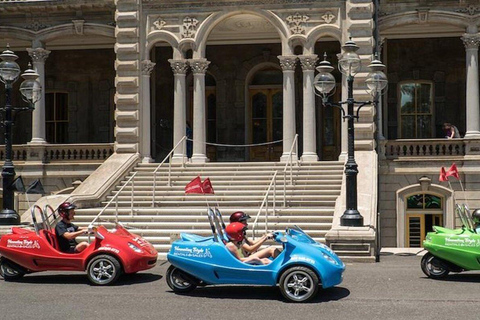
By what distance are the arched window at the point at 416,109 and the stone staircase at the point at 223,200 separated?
6041mm

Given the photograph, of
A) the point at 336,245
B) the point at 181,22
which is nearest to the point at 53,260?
the point at 336,245

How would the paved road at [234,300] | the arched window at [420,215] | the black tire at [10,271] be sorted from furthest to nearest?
the arched window at [420,215] → the black tire at [10,271] → the paved road at [234,300]

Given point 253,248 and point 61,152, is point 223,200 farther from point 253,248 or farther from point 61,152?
point 253,248

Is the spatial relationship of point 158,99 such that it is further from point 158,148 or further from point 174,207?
point 174,207

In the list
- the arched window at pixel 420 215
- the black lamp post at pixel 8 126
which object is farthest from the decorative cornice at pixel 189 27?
the arched window at pixel 420 215

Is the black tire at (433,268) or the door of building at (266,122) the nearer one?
the black tire at (433,268)

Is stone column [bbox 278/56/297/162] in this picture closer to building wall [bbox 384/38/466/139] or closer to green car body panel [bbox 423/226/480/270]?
building wall [bbox 384/38/466/139]

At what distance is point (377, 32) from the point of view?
2436cm

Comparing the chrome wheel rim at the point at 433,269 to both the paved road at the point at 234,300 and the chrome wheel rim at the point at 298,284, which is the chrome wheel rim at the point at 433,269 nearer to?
the paved road at the point at 234,300

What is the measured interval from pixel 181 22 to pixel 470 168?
1067 centimetres

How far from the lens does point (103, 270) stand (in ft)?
41.9

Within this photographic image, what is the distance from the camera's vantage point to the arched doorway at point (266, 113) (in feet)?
93.6

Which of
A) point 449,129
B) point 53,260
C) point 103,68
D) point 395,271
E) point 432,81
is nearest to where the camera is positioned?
point 53,260

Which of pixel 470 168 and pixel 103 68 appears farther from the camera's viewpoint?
pixel 103 68
